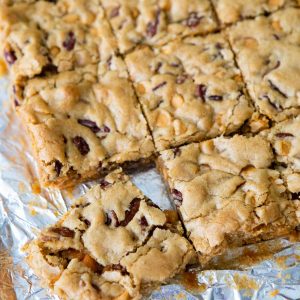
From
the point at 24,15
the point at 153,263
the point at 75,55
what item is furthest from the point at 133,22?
the point at 153,263

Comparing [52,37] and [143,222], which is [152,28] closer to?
[52,37]

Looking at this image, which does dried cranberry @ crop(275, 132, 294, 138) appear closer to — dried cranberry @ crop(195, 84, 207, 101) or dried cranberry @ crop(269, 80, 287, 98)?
dried cranberry @ crop(269, 80, 287, 98)

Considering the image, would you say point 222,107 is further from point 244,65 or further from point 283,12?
point 283,12

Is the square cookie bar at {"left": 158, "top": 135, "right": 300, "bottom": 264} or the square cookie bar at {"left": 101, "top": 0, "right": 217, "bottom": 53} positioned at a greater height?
the square cookie bar at {"left": 101, "top": 0, "right": 217, "bottom": 53}

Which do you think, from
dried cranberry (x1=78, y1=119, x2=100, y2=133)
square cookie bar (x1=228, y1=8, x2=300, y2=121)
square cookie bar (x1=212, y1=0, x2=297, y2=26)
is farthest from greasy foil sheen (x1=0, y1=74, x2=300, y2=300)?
square cookie bar (x1=212, y1=0, x2=297, y2=26)

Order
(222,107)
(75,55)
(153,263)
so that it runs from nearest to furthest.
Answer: (153,263) → (222,107) → (75,55)

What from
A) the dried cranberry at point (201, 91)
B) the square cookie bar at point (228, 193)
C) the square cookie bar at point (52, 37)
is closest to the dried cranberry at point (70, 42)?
the square cookie bar at point (52, 37)

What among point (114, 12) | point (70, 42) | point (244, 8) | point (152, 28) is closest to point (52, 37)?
point (70, 42)
